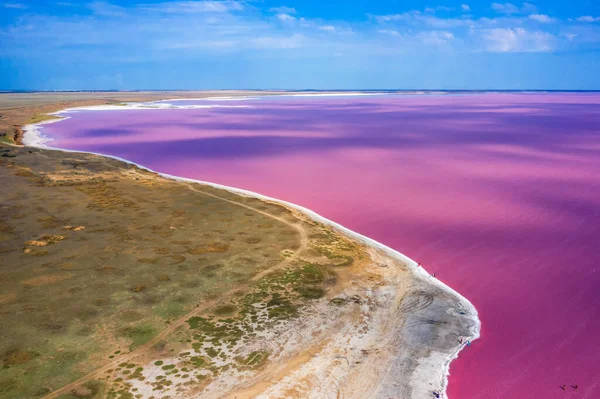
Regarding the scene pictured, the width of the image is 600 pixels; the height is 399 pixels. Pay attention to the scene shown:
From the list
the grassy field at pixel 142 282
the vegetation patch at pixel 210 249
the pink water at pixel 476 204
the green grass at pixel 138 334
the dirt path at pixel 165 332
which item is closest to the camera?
the dirt path at pixel 165 332

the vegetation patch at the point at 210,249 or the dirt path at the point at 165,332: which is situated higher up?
the vegetation patch at the point at 210,249

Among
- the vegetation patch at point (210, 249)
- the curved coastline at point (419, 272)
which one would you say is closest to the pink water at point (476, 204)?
the curved coastline at point (419, 272)

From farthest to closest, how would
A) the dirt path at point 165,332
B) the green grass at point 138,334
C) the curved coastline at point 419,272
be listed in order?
the green grass at point 138,334, the curved coastline at point 419,272, the dirt path at point 165,332

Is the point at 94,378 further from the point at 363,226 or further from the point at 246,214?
the point at 363,226

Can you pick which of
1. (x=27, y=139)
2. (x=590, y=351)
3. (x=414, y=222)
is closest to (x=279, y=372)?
(x=590, y=351)

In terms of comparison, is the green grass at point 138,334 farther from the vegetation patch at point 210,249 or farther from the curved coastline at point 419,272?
the curved coastline at point 419,272

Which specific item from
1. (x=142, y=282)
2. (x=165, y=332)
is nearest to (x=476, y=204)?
(x=142, y=282)

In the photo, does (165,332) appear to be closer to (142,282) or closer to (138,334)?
(138,334)
